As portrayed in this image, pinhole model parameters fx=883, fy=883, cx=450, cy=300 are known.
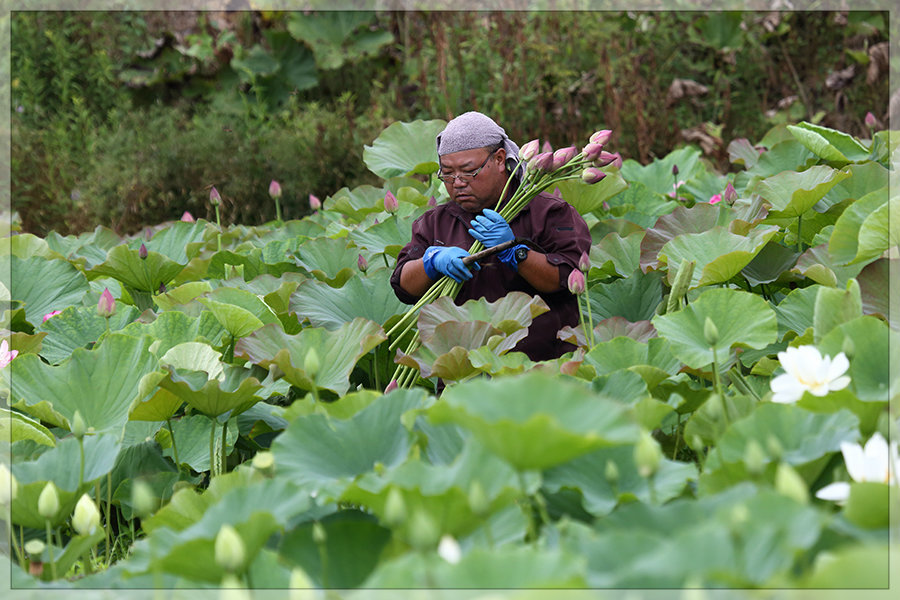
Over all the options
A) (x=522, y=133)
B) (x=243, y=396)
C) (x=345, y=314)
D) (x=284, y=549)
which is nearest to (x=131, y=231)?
(x=522, y=133)

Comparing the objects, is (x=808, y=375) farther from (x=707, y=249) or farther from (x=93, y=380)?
(x=93, y=380)

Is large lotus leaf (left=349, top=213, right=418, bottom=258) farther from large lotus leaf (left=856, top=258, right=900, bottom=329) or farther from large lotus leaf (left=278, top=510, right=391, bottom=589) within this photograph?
large lotus leaf (left=278, top=510, right=391, bottom=589)

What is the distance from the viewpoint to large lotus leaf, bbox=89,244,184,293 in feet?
7.25

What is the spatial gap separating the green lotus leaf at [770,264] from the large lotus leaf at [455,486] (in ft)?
3.70

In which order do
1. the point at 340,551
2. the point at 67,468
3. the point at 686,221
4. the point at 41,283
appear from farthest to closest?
the point at 41,283, the point at 686,221, the point at 67,468, the point at 340,551

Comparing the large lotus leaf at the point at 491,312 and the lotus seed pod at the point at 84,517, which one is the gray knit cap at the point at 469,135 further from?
the lotus seed pod at the point at 84,517

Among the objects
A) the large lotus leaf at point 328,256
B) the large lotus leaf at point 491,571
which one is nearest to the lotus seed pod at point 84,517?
the large lotus leaf at point 491,571

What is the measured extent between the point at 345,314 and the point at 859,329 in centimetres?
106

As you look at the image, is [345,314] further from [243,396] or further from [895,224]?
[895,224]

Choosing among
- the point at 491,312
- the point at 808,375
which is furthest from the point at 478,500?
the point at 491,312

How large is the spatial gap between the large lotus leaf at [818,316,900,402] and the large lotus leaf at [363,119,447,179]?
181 centimetres

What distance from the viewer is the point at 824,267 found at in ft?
5.39

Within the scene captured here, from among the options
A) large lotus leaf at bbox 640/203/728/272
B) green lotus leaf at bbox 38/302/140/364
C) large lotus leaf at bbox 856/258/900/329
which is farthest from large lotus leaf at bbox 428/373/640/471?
green lotus leaf at bbox 38/302/140/364

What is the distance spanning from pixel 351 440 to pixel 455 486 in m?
0.31
